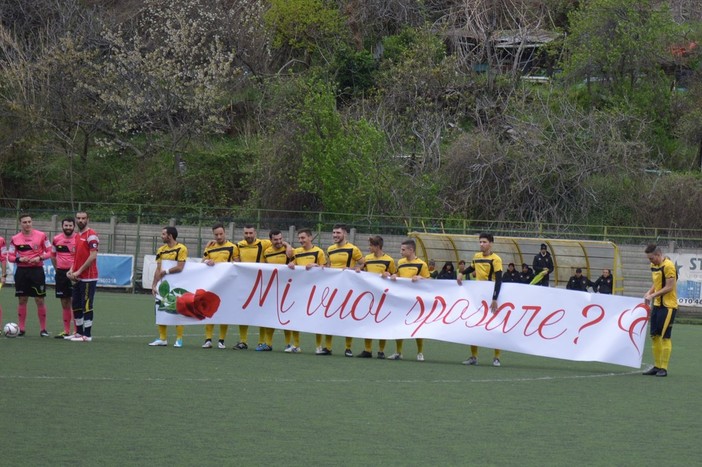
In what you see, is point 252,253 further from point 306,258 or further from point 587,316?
point 587,316

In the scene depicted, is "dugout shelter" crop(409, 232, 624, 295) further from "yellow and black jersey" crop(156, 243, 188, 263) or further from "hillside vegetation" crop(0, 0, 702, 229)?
"yellow and black jersey" crop(156, 243, 188, 263)

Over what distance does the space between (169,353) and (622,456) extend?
27.5 ft

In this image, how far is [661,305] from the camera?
14961 millimetres

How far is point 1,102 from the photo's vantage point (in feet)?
161

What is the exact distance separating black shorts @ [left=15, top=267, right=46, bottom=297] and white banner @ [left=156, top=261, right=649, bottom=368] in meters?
1.97

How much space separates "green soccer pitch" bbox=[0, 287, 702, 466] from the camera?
26.8ft

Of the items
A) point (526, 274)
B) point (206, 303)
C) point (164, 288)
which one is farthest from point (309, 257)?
point (526, 274)

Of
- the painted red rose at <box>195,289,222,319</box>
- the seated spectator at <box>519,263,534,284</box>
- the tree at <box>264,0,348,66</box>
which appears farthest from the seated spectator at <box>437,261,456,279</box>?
the tree at <box>264,0,348,66</box>

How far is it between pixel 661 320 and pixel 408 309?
360 centimetres

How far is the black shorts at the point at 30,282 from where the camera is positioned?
17.0 metres

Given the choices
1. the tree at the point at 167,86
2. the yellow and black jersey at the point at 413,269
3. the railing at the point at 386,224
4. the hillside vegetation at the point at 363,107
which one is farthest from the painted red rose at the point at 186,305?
the tree at the point at 167,86

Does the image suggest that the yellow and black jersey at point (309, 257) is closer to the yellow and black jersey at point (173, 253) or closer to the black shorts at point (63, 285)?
the yellow and black jersey at point (173, 253)

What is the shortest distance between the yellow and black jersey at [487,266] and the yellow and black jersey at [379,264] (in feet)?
4.49

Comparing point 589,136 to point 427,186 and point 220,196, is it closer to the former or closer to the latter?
point 427,186
